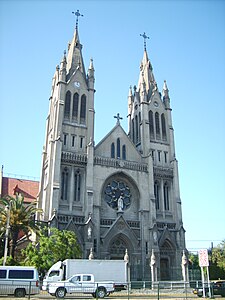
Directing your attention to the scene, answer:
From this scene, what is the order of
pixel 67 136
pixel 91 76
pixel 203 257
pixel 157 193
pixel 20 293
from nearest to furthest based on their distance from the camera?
1. pixel 20 293
2. pixel 203 257
3. pixel 67 136
4. pixel 157 193
5. pixel 91 76

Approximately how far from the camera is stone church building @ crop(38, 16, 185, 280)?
42.8m

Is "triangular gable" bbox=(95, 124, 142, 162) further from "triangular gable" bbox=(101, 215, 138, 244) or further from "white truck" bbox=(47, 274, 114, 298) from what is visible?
"white truck" bbox=(47, 274, 114, 298)

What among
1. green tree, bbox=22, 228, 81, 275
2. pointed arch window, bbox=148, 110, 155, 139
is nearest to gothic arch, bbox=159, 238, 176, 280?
green tree, bbox=22, 228, 81, 275

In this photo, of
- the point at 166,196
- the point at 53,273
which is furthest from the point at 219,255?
the point at 53,273

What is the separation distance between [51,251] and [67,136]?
18.4m

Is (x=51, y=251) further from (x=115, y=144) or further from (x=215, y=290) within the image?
(x=115, y=144)

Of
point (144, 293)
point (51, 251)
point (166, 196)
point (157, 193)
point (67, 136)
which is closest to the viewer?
point (144, 293)

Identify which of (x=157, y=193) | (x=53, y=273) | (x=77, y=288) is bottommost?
(x=77, y=288)

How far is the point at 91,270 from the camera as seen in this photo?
29000 millimetres

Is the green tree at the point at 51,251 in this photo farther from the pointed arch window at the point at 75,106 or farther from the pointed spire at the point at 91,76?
the pointed spire at the point at 91,76

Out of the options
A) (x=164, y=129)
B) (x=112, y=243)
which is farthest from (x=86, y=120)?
(x=112, y=243)

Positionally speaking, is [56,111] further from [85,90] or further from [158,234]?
[158,234]

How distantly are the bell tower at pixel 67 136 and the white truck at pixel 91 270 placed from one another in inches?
493

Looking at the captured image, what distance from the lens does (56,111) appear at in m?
48.5
